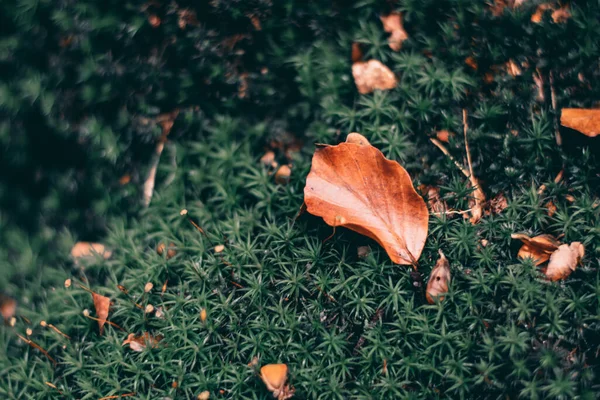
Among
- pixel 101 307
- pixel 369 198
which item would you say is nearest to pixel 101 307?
pixel 101 307

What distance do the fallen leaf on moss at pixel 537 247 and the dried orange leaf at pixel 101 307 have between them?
2.14 meters

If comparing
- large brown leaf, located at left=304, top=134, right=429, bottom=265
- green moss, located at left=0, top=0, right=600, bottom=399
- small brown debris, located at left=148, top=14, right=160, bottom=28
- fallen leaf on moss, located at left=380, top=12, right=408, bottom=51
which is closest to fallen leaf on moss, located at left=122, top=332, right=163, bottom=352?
green moss, located at left=0, top=0, right=600, bottom=399

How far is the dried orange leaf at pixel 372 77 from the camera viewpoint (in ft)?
9.09

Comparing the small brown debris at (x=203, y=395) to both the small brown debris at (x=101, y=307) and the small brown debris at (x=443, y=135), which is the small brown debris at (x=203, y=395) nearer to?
the small brown debris at (x=101, y=307)

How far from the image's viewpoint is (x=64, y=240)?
2895 mm

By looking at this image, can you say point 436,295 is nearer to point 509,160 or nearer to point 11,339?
point 509,160

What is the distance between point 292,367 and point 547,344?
1.18 m

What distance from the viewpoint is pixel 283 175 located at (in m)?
2.75

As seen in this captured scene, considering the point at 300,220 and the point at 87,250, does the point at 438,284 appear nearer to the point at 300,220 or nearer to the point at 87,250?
the point at 300,220

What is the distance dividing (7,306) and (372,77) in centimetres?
257

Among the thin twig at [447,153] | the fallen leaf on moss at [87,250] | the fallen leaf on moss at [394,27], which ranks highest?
the fallen leaf on moss at [394,27]

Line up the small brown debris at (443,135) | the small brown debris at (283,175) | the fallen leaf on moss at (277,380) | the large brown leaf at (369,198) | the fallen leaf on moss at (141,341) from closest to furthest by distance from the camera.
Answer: the fallen leaf on moss at (277,380) < the large brown leaf at (369,198) < the fallen leaf on moss at (141,341) < the small brown debris at (443,135) < the small brown debris at (283,175)

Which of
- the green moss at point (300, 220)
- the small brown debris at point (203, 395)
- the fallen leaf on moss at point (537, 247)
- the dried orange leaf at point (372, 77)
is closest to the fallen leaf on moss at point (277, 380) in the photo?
the green moss at point (300, 220)

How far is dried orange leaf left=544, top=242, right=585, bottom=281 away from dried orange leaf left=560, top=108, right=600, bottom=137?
23.4 inches
